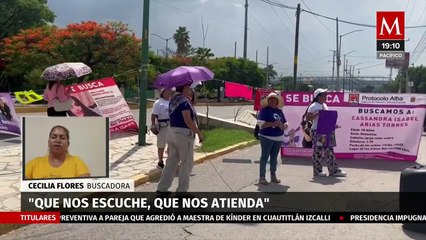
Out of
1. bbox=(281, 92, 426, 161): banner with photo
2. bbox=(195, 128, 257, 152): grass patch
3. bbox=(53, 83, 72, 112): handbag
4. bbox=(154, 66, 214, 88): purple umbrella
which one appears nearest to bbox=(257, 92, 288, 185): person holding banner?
bbox=(154, 66, 214, 88): purple umbrella

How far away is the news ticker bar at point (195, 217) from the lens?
5.58m

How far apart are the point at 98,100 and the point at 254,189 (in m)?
6.64

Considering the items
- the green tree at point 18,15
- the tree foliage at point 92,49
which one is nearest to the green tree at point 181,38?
the green tree at point 18,15

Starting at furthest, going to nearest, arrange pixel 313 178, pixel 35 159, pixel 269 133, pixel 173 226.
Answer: pixel 313 178 → pixel 269 133 → pixel 35 159 → pixel 173 226

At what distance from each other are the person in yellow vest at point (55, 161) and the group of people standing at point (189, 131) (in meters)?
1.30

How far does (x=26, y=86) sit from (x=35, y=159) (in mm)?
34201

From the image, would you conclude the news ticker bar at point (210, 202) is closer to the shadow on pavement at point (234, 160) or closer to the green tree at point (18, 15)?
the shadow on pavement at point (234, 160)

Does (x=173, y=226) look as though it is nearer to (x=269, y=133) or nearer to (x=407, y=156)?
(x=269, y=133)

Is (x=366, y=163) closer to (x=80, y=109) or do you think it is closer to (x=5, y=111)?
(x=80, y=109)

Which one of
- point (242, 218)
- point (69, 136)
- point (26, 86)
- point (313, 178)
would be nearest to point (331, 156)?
point (313, 178)

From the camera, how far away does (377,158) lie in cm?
1078

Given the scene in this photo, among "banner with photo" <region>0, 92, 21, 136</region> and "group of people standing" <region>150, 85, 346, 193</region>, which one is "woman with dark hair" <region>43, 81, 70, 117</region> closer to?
"group of people standing" <region>150, 85, 346, 193</region>

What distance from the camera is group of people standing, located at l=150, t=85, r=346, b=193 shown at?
627 centimetres

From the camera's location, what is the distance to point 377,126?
10.7m
